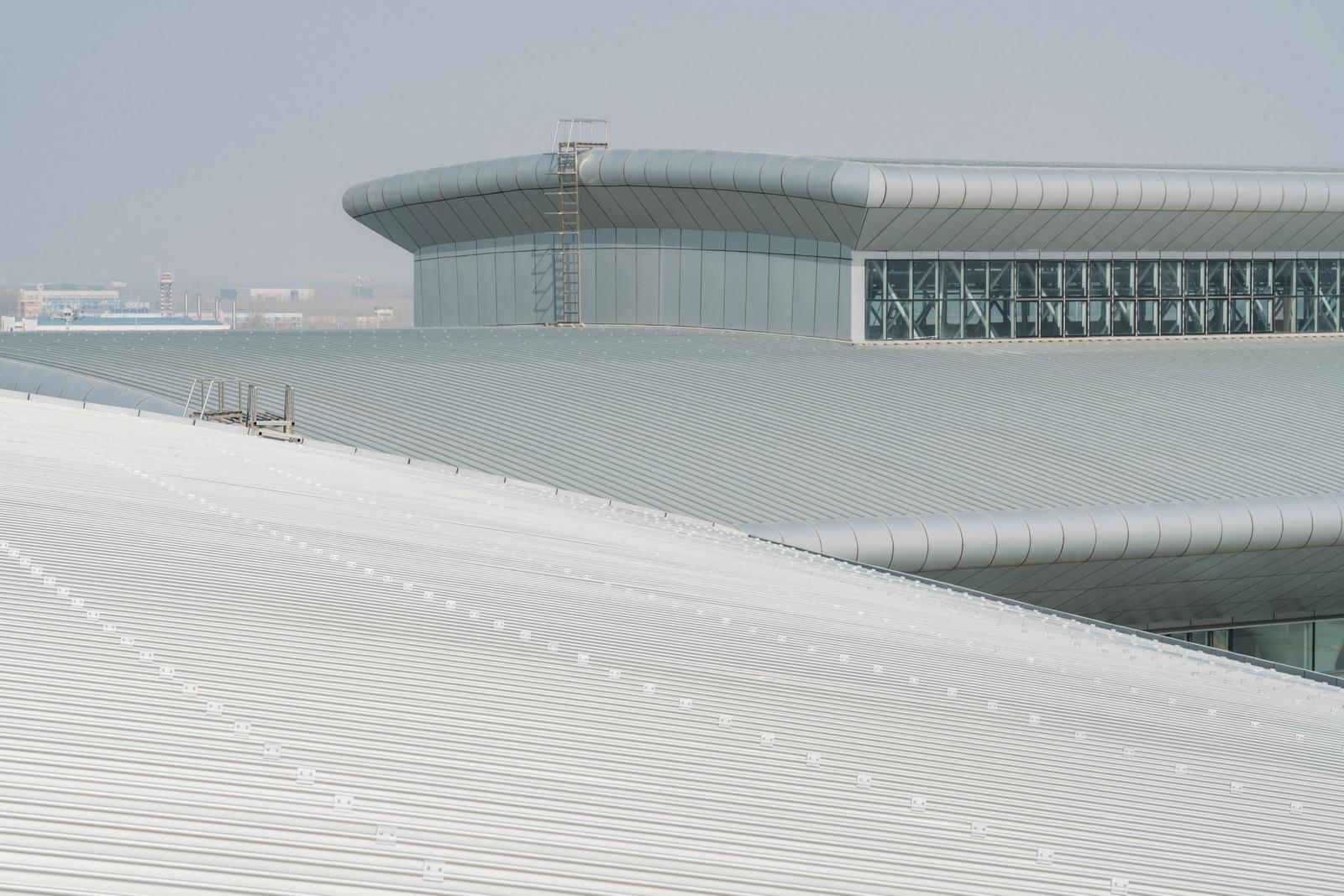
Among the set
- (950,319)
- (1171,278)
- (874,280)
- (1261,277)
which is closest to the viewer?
(874,280)

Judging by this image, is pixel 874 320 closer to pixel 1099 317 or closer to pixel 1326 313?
pixel 1099 317

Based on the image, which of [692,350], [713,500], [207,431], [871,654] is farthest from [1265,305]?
[871,654]

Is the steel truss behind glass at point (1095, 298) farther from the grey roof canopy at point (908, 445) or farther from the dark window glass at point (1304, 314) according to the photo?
the grey roof canopy at point (908, 445)

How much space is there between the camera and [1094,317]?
3353 centimetres

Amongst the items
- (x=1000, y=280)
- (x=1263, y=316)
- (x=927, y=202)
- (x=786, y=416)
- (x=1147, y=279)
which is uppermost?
(x=927, y=202)

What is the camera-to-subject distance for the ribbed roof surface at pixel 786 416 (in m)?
19.4

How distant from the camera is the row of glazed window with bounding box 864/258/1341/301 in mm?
31828

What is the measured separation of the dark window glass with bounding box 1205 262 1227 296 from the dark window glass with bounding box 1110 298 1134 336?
2206mm

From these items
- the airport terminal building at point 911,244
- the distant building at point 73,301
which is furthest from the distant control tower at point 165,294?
the airport terminal building at point 911,244

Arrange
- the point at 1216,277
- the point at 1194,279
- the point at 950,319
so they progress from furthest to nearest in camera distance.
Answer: the point at 1216,277, the point at 1194,279, the point at 950,319

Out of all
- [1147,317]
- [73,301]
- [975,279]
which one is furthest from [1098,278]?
[73,301]

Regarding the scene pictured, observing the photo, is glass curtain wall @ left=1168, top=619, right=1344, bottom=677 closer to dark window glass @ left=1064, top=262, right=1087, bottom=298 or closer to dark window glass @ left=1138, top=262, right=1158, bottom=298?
dark window glass @ left=1064, top=262, right=1087, bottom=298

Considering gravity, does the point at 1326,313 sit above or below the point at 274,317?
below

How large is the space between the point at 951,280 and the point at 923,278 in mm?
740
